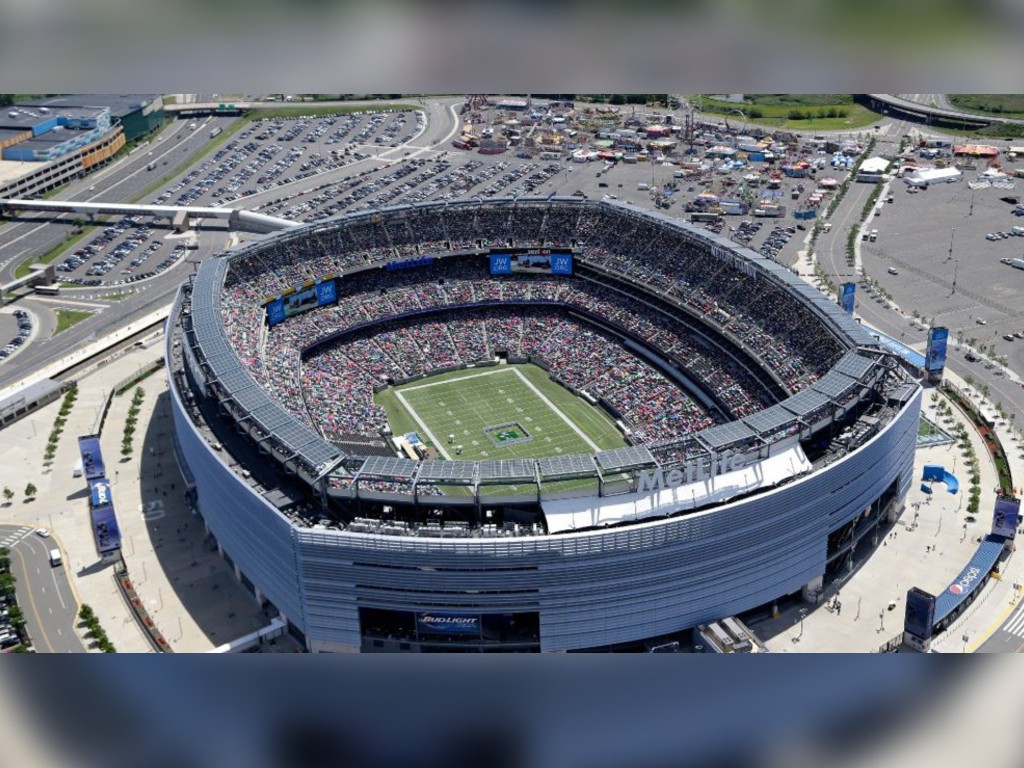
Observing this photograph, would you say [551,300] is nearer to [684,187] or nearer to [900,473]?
[900,473]

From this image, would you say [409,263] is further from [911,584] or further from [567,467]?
[911,584]

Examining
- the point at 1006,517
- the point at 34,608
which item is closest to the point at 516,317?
the point at 1006,517

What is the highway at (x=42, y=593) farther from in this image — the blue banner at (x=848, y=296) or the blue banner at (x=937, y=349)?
the blue banner at (x=848, y=296)

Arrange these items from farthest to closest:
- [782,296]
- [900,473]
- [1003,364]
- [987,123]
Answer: [987,123]
[1003,364]
[782,296]
[900,473]

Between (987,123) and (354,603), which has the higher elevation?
(987,123)

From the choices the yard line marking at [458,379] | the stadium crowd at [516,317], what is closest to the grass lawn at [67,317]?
the stadium crowd at [516,317]

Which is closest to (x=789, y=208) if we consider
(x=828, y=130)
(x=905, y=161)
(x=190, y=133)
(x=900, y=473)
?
(x=905, y=161)

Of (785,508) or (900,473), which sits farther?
(900,473)
